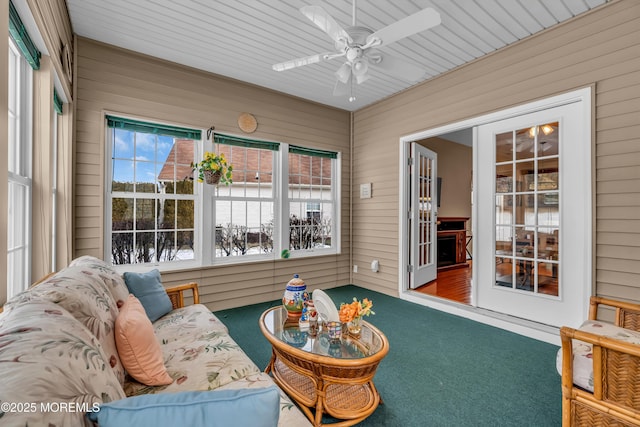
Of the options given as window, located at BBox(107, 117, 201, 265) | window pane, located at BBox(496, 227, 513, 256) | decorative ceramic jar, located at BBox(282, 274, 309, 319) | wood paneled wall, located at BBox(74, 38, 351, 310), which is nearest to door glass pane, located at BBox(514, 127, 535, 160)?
window pane, located at BBox(496, 227, 513, 256)

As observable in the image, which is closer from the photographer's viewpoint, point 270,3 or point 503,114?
point 270,3

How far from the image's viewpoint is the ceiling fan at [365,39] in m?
1.75

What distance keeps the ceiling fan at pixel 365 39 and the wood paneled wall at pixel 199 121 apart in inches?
68.6

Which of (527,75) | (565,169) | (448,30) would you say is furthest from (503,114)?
(448,30)

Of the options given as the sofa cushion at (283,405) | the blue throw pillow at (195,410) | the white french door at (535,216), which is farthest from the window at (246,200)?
the blue throw pillow at (195,410)

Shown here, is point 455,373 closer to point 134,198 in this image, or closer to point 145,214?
point 145,214

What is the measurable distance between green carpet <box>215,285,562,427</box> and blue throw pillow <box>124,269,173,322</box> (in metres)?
0.85

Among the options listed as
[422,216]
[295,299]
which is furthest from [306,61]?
[422,216]

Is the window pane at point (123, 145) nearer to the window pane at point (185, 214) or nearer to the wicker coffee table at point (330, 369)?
the window pane at point (185, 214)

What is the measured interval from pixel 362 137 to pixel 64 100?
370 cm

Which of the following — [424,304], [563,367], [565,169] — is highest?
[565,169]

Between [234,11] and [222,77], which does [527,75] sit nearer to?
→ [234,11]

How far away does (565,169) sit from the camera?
286 cm

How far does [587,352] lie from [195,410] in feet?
6.66
